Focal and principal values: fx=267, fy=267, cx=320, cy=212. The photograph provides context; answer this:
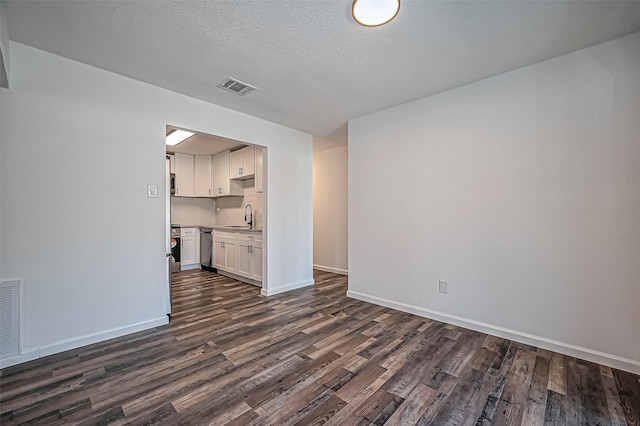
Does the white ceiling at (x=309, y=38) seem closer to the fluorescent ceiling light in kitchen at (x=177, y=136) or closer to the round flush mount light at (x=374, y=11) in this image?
the round flush mount light at (x=374, y=11)

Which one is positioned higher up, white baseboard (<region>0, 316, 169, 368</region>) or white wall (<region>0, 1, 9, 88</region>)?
white wall (<region>0, 1, 9, 88</region>)

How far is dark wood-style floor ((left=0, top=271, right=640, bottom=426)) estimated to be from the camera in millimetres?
1599

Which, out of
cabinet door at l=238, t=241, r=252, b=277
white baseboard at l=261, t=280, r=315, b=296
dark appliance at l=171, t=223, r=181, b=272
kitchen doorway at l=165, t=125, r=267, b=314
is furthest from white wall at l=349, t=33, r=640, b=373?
dark appliance at l=171, t=223, r=181, b=272

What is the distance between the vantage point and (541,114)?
2432 mm

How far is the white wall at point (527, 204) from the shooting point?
6.93 feet

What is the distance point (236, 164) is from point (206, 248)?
1.91m

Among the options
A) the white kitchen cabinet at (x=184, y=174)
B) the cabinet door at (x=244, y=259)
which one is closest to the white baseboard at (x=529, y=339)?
the cabinet door at (x=244, y=259)

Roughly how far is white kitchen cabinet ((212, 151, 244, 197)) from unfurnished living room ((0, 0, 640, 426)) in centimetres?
247

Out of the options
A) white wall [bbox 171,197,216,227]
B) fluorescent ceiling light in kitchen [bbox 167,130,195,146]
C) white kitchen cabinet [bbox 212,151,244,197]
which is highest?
fluorescent ceiling light in kitchen [bbox 167,130,195,146]

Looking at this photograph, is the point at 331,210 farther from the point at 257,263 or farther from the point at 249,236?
the point at 257,263

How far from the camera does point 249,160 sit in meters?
5.16

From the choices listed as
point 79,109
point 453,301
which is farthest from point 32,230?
point 453,301

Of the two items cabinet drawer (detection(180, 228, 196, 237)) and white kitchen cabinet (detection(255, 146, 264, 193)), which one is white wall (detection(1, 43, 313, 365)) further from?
cabinet drawer (detection(180, 228, 196, 237))

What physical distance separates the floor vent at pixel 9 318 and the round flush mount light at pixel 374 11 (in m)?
3.29
